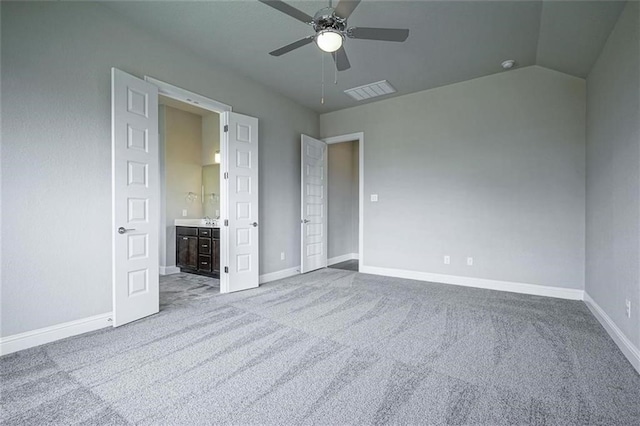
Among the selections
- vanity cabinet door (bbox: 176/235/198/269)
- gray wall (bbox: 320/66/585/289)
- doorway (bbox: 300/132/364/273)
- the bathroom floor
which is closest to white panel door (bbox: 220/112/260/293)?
the bathroom floor

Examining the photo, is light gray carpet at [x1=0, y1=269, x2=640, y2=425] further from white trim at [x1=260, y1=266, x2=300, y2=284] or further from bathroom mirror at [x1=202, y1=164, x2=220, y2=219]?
bathroom mirror at [x1=202, y1=164, x2=220, y2=219]

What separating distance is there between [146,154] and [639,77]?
13.5ft

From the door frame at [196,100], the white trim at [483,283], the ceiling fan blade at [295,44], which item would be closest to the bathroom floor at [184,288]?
the door frame at [196,100]

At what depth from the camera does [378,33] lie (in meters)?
2.23

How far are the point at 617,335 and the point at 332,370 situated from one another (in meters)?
2.37

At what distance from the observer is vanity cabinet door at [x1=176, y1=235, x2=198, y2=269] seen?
4.92m

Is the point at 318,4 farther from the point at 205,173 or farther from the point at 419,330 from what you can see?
the point at 205,173

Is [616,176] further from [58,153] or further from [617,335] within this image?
[58,153]

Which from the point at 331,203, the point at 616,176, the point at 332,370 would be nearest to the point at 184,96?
the point at 332,370

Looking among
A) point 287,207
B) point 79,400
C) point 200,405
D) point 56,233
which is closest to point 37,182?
point 56,233

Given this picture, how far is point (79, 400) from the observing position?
168 centimetres

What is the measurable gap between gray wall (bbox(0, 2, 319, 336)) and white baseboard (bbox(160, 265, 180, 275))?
2400 millimetres

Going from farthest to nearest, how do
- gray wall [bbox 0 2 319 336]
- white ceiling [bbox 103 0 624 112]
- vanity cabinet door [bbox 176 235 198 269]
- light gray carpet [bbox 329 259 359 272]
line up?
light gray carpet [bbox 329 259 359 272] → vanity cabinet door [bbox 176 235 198 269] → white ceiling [bbox 103 0 624 112] → gray wall [bbox 0 2 319 336]

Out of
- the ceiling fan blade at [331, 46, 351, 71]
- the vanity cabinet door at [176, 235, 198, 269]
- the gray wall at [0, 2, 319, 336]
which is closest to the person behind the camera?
the gray wall at [0, 2, 319, 336]
